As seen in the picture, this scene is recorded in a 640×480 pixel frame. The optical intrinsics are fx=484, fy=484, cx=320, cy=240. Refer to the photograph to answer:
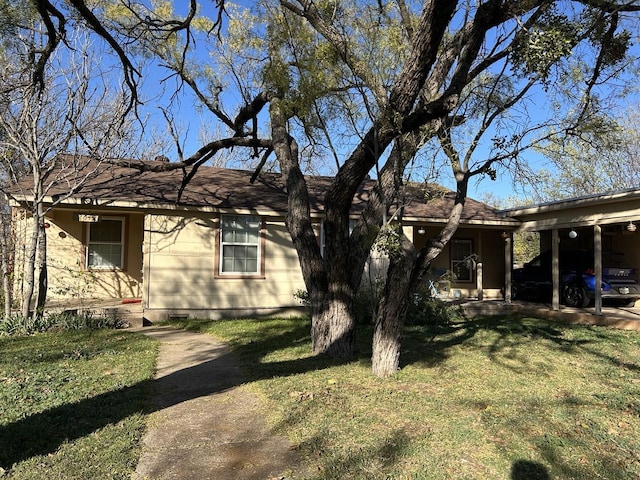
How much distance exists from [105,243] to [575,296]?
546 inches

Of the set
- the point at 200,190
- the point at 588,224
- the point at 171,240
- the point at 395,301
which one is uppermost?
the point at 200,190

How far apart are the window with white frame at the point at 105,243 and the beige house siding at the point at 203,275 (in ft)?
7.51

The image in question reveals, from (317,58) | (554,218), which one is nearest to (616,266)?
(554,218)

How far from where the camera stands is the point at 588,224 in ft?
41.8

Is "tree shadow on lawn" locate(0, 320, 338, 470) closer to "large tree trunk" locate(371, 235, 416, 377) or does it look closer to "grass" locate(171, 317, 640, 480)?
"grass" locate(171, 317, 640, 480)

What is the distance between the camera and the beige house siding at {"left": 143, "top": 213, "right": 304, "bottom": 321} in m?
12.2

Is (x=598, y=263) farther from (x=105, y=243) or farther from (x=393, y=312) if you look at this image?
(x=105, y=243)

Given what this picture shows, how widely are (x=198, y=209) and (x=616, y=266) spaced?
1213 cm

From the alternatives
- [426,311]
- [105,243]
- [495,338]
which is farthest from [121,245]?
[495,338]

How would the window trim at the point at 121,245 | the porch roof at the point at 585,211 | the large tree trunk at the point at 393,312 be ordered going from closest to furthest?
the large tree trunk at the point at 393,312
the porch roof at the point at 585,211
the window trim at the point at 121,245

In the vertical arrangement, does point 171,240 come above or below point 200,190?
below

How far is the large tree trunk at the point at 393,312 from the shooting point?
6543 mm

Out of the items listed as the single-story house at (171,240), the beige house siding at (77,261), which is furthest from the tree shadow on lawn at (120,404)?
the beige house siding at (77,261)

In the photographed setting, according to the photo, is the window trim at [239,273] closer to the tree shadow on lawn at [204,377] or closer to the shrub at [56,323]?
the tree shadow on lawn at [204,377]
